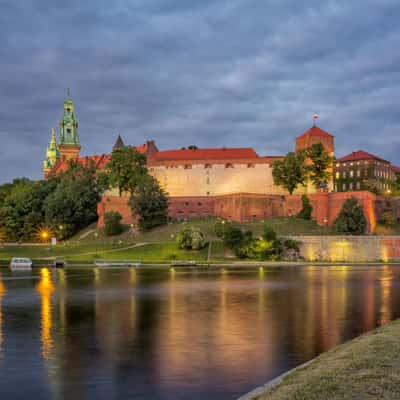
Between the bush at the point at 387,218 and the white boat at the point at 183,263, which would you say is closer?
the white boat at the point at 183,263

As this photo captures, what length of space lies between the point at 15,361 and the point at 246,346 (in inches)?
253

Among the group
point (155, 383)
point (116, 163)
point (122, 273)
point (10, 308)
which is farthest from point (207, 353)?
point (116, 163)

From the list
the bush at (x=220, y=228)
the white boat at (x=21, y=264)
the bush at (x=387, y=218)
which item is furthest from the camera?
the bush at (x=387, y=218)

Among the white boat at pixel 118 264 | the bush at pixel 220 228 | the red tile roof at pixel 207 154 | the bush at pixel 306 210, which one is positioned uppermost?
the red tile roof at pixel 207 154

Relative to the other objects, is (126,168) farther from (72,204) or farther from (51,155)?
(51,155)

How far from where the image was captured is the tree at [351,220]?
193 ft

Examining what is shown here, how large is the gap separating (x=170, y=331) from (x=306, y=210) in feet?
160

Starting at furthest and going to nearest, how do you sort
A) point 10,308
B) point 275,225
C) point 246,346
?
point 275,225, point 10,308, point 246,346

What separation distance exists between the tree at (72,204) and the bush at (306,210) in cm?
2829

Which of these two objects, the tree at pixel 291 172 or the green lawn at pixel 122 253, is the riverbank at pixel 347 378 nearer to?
the green lawn at pixel 122 253

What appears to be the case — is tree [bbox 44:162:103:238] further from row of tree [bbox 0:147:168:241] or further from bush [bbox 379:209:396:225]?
bush [bbox 379:209:396:225]

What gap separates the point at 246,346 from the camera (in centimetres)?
1620

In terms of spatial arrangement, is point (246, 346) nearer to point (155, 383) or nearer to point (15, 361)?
point (155, 383)

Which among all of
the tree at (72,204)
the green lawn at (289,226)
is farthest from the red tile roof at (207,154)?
the green lawn at (289,226)
